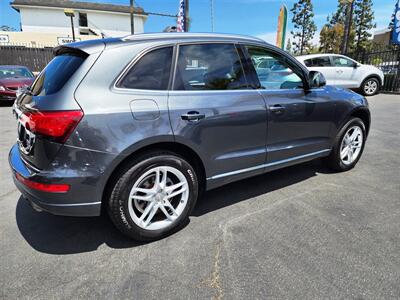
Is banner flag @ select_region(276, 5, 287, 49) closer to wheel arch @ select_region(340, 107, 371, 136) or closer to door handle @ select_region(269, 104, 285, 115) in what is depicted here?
wheel arch @ select_region(340, 107, 371, 136)

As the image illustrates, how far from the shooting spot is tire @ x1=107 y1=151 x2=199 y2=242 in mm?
2402

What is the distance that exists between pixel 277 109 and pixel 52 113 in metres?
2.15

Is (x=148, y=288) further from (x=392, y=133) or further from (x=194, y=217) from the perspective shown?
(x=392, y=133)

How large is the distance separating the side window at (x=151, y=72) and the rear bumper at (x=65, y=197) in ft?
2.66

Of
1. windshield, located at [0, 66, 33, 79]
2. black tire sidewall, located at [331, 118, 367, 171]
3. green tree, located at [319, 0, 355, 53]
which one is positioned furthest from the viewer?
green tree, located at [319, 0, 355, 53]

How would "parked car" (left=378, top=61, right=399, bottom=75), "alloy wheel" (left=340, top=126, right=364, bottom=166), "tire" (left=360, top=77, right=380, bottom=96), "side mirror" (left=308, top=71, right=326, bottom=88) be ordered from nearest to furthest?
"side mirror" (left=308, top=71, right=326, bottom=88), "alloy wheel" (left=340, top=126, right=364, bottom=166), "tire" (left=360, top=77, right=380, bottom=96), "parked car" (left=378, top=61, right=399, bottom=75)

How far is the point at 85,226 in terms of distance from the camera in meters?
2.93

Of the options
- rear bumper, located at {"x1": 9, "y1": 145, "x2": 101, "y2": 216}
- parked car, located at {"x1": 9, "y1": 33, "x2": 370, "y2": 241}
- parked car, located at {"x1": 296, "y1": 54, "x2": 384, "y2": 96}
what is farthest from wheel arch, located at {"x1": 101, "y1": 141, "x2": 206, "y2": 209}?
parked car, located at {"x1": 296, "y1": 54, "x2": 384, "y2": 96}

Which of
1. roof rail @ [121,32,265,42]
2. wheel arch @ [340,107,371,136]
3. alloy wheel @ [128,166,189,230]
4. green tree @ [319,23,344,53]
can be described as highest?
green tree @ [319,23,344,53]

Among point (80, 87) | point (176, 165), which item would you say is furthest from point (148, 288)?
point (80, 87)

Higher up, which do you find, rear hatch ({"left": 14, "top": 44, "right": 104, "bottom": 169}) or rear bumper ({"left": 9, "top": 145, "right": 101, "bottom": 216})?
rear hatch ({"left": 14, "top": 44, "right": 104, "bottom": 169})

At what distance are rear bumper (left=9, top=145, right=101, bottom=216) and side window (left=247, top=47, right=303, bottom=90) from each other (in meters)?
2.02

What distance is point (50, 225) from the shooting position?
294 cm

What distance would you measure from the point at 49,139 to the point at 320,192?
9.75ft
